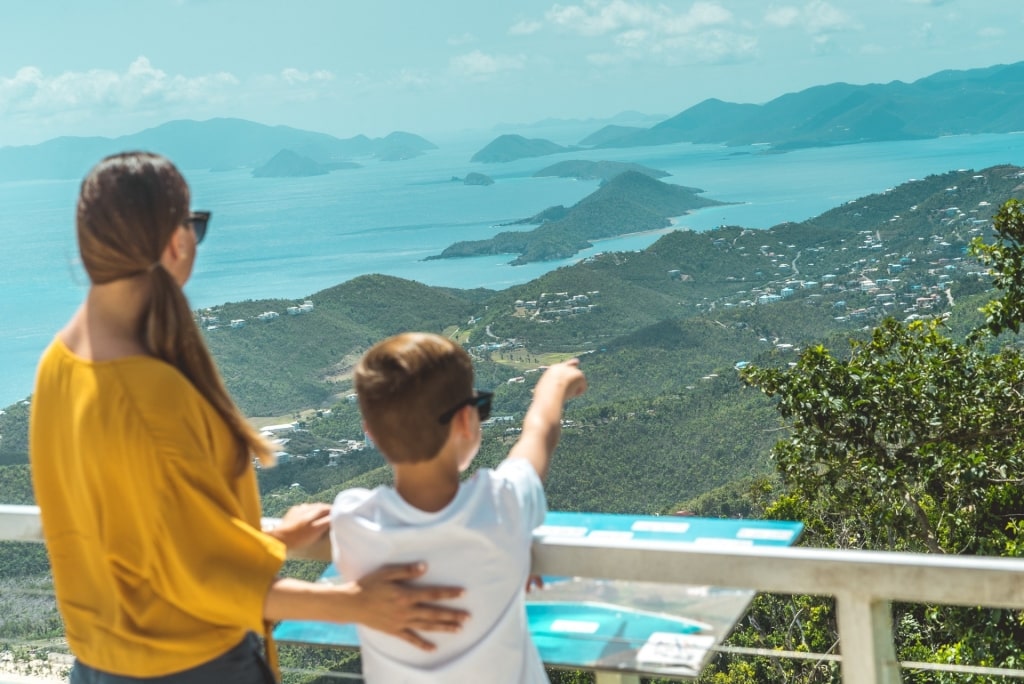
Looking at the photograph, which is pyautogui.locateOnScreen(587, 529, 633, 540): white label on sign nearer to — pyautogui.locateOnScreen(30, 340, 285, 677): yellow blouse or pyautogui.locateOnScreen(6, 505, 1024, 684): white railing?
pyautogui.locateOnScreen(6, 505, 1024, 684): white railing

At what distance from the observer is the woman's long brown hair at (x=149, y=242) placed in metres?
1.05

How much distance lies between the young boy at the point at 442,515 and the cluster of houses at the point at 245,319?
46.4 m

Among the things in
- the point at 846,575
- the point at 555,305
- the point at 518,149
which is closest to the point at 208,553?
the point at 846,575

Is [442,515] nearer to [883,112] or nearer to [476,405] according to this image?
[476,405]

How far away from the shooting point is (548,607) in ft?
4.26

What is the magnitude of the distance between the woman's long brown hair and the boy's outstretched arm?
13.0 inches

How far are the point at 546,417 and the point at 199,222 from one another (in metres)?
0.46

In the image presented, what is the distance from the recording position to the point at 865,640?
46.0 inches

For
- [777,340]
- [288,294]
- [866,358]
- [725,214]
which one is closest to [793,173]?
[725,214]

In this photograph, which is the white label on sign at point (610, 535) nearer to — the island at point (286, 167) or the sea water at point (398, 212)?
the sea water at point (398, 212)

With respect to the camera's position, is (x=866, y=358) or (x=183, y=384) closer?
(x=183, y=384)

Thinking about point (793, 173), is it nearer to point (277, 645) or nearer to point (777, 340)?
point (777, 340)

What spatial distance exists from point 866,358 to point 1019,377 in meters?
0.97

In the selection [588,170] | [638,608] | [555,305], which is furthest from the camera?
[588,170]
